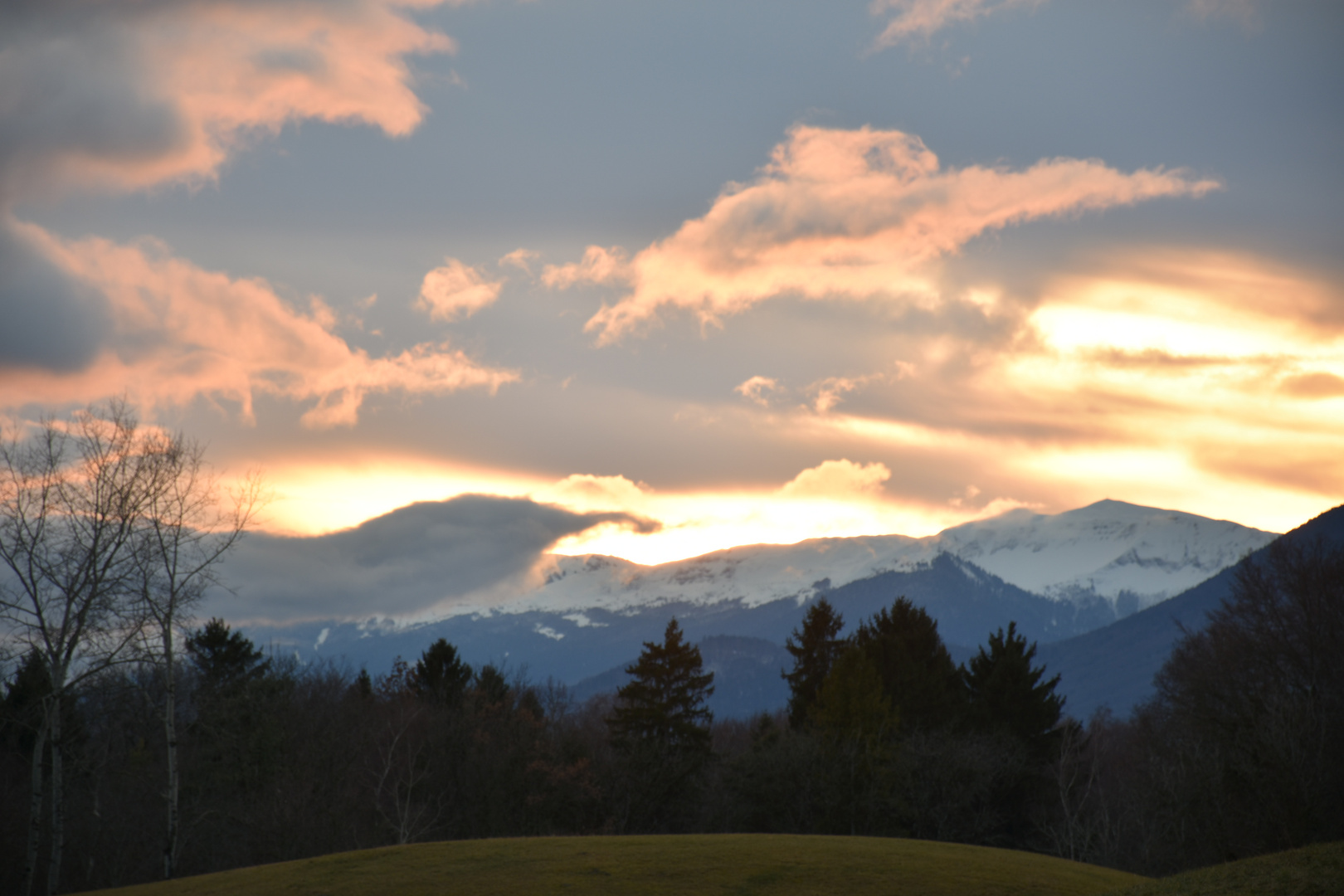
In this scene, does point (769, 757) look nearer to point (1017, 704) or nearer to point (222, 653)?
point (1017, 704)

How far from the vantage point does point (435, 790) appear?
225 feet

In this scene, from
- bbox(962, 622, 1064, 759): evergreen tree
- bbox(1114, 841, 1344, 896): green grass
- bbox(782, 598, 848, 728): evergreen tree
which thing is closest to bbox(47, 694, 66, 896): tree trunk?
bbox(1114, 841, 1344, 896): green grass

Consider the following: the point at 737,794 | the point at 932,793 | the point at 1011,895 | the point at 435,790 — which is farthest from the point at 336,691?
the point at 1011,895

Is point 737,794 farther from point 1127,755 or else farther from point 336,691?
point 336,691

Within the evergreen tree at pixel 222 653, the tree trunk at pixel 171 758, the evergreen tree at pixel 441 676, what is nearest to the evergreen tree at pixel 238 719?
the evergreen tree at pixel 222 653

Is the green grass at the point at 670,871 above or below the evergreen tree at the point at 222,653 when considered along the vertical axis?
below

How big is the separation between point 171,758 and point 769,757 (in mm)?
34360

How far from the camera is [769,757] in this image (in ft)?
197

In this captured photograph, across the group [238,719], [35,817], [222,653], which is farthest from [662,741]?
[35,817]

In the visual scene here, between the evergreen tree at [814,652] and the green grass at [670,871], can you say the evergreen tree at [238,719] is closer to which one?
the green grass at [670,871]

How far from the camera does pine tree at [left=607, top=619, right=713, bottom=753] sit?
68.4 metres

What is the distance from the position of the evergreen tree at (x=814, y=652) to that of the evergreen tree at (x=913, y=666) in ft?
7.59

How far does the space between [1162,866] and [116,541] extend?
49.9m

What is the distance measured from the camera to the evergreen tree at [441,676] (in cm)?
8112
